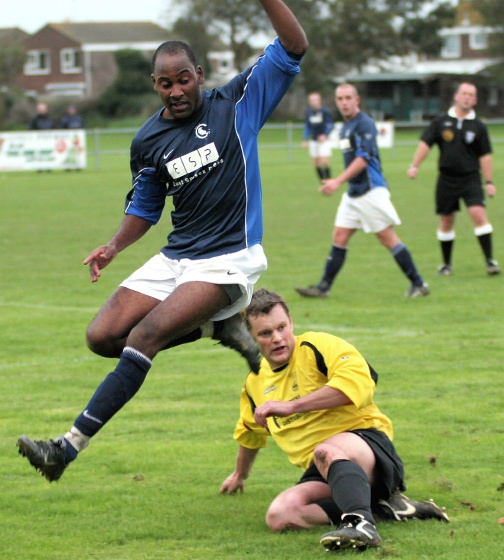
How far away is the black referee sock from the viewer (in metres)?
4.92

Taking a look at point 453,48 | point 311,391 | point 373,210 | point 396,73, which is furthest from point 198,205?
point 453,48

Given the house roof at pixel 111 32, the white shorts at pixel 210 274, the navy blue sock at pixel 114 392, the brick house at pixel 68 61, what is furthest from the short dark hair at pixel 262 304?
the house roof at pixel 111 32

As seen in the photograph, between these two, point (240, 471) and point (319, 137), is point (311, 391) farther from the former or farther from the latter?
point (319, 137)

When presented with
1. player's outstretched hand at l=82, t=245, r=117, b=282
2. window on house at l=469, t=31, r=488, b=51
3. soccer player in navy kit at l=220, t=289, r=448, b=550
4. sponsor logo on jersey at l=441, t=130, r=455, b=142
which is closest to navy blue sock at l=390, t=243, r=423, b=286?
sponsor logo on jersey at l=441, t=130, r=455, b=142

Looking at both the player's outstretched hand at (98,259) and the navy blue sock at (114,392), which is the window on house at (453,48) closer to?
the player's outstretched hand at (98,259)

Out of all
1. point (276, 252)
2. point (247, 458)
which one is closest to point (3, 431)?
point (247, 458)

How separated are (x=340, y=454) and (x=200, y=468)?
1454mm

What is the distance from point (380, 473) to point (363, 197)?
6873mm

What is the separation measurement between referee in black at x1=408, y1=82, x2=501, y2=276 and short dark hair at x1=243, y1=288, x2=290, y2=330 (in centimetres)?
826

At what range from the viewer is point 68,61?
98500mm

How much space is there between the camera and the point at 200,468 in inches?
252

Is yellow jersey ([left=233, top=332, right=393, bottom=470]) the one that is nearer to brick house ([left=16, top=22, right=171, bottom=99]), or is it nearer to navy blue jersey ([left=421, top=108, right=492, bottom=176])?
navy blue jersey ([left=421, top=108, right=492, bottom=176])

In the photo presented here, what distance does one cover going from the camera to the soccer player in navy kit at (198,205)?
5441 mm

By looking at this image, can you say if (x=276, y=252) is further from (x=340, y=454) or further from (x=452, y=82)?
(x=452, y=82)
